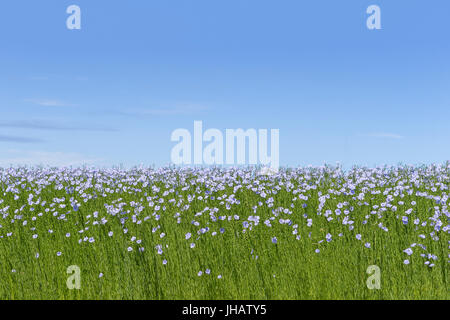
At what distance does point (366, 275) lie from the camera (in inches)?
251

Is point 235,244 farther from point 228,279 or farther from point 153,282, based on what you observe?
point 153,282

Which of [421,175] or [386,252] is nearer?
[386,252]

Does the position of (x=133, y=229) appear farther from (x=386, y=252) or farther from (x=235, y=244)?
(x=386, y=252)

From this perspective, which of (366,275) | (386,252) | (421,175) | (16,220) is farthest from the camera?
(421,175)

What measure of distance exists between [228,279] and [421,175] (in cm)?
729

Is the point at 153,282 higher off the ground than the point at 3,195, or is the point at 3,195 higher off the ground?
the point at 3,195

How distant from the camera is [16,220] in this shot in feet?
32.3
